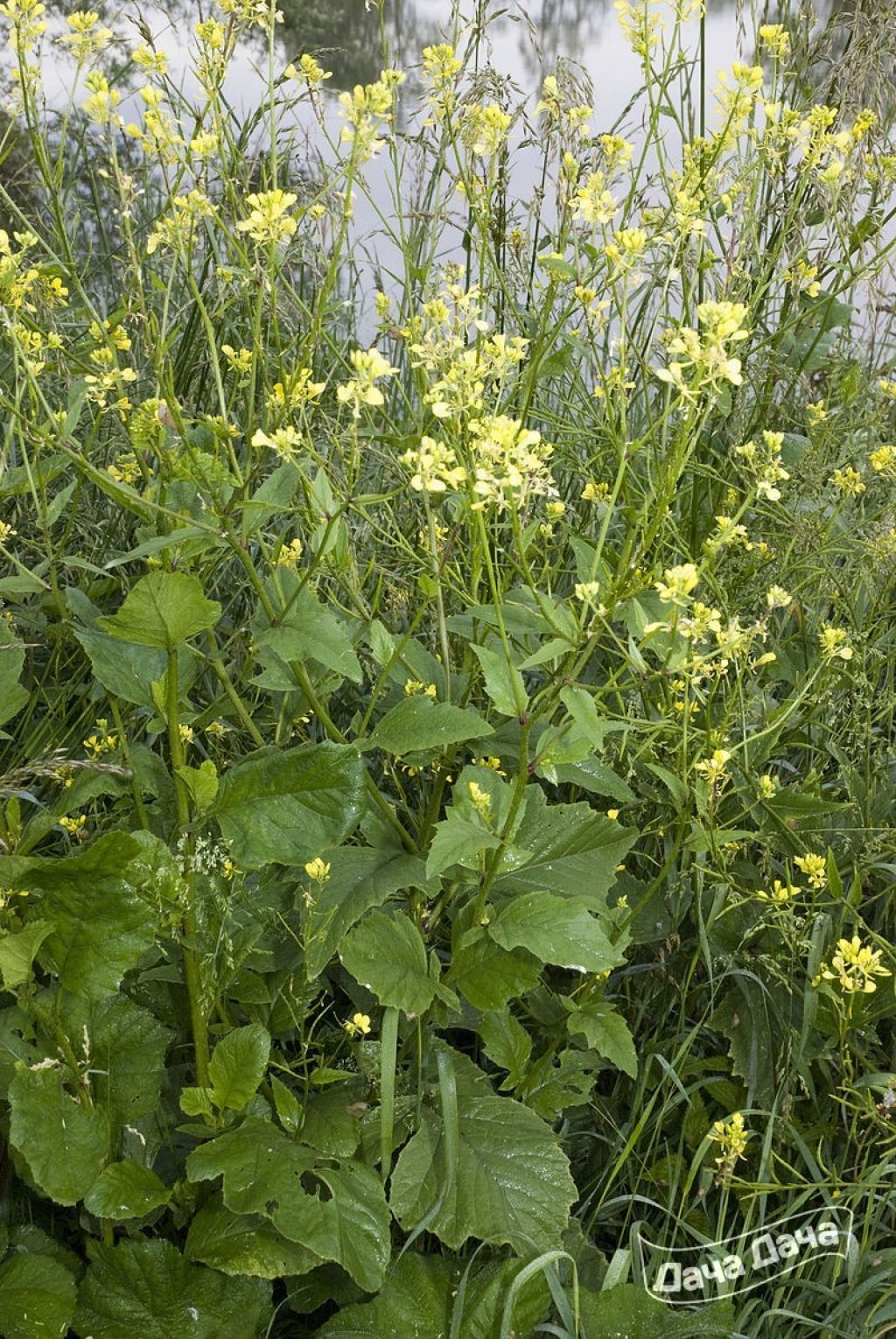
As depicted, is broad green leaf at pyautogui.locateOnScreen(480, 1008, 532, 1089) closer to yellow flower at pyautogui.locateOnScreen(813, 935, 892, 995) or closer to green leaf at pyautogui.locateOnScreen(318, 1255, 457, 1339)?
green leaf at pyautogui.locateOnScreen(318, 1255, 457, 1339)

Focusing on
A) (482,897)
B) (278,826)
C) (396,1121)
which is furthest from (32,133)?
(396,1121)

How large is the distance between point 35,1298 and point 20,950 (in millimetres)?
425

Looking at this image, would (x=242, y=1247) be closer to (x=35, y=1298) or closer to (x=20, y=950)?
(x=35, y=1298)

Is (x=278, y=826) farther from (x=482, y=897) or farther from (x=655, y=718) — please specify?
(x=655, y=718)

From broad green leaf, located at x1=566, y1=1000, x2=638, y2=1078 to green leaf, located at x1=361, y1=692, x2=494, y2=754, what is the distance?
449 mm

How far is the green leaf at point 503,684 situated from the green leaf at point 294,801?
0.75 feet

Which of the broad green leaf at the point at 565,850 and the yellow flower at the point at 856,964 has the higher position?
the broad green leaf at the point at 565,850

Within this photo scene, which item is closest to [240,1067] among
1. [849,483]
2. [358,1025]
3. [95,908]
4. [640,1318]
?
[358,1025]

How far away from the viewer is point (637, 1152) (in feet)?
5.73

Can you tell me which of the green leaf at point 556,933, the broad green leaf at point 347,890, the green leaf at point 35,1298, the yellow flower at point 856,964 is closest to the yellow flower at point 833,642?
the yellow flower at point 856,964

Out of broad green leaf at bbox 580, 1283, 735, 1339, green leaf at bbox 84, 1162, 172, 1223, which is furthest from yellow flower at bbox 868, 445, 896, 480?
green leaf at bbox 84, 1162, 172, 1223

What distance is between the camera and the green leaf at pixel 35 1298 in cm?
131

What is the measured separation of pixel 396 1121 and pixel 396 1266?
6.9 inches

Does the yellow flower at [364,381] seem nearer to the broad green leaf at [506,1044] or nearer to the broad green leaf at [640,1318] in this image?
the broad green leaf at [506,1044]
